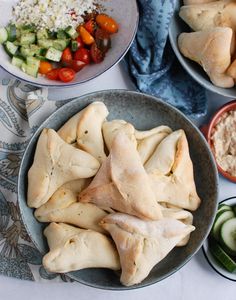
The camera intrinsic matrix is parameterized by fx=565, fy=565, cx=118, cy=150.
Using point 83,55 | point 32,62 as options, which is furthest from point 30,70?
point 83,55

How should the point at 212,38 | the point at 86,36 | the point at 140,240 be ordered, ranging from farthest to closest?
the point at 86,36 → the point at 212,38 → the point at 140,240

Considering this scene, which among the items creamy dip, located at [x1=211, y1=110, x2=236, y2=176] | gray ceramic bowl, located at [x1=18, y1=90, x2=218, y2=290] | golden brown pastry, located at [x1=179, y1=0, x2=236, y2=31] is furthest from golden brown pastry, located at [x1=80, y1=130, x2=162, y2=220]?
golden brown pastry, located at [x1=179, y1=0, x2=236, y2=31]

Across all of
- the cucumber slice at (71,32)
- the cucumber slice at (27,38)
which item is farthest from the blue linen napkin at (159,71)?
the cucumber slice at (27,38)

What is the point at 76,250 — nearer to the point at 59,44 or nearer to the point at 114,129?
the point at 114,129

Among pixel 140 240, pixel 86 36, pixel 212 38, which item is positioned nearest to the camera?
pixel 140 240

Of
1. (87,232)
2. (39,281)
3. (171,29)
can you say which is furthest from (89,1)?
(39,281)

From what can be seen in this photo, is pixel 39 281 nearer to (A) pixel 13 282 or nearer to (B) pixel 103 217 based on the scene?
(A) pixel 13 282

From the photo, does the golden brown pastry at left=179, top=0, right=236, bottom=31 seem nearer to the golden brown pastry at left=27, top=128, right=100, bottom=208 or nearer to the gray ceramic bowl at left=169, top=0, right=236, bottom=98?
the gray ceramic bowl at left=169, top=0, right=236, bottom=98

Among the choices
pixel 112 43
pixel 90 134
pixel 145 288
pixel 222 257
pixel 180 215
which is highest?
pixel 112 43

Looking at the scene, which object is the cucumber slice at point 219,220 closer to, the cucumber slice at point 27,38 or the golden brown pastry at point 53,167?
the golden brown pastry at point 53,167
